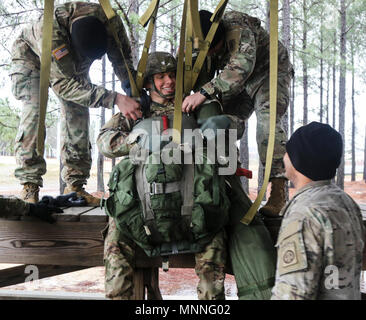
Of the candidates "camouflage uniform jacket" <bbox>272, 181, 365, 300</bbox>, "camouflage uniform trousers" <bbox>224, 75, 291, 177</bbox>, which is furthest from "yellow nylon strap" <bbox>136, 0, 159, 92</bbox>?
"camouflage uniform jacket" <bbox>272, 181, 365, 300</bbox>

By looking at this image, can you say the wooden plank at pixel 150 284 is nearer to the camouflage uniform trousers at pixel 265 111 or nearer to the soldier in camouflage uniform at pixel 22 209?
the soldier in camouflage uniform at pixel 22 209

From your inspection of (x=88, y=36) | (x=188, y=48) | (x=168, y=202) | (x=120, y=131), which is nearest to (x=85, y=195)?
(x=120, y=131)

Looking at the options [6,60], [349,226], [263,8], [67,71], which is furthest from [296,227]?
[263,8]

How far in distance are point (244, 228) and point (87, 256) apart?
1.16 m

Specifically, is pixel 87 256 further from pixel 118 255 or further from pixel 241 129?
pixel 241 129

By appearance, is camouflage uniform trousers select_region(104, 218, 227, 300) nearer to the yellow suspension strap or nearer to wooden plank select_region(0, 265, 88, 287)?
the yellow suspension strap

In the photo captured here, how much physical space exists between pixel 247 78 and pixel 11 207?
192 centimetres

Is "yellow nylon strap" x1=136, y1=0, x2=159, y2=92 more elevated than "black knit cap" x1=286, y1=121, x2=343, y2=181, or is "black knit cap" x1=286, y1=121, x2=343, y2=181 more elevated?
"yellow nylon strap" x1=136, y1=0, x2=159, y2=92

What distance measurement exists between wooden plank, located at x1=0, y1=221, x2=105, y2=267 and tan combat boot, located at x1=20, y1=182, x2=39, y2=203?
433mm

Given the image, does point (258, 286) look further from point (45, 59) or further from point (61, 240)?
point (45, 59)

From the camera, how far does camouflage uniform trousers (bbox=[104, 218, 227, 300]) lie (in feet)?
6.77

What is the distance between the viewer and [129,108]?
8.55 ft

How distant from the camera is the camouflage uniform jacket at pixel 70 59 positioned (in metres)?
2.85

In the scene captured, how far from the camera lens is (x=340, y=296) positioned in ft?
5.46
